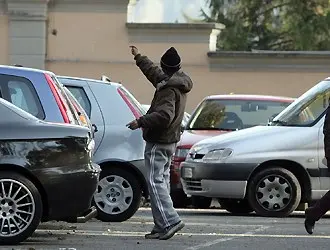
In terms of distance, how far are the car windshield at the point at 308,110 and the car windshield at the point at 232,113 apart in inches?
93.4

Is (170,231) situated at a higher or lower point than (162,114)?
lower

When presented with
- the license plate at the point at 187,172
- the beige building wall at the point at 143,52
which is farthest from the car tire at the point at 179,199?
the beige building wall at the point at 143,52

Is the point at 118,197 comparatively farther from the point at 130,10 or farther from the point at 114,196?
the point at 130,10

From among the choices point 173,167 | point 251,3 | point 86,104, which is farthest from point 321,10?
point 86,104

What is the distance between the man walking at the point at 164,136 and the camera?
1119 centimetres

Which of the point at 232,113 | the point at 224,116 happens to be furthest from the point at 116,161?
the point at 232,113

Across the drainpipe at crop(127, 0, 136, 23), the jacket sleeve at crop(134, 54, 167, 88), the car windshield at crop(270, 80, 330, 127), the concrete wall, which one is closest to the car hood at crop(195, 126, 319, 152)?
the car windshield at crop(270, 80, 330, 127)

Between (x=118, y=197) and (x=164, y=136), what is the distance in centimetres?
242

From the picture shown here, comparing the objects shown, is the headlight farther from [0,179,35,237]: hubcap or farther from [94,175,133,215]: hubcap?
[0,179,35,237]: hubcap

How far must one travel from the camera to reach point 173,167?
16.8 m

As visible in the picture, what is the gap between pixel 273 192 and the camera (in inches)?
581

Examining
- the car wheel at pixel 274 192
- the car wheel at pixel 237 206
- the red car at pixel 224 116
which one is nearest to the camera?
the car wheel at pixel 274 192

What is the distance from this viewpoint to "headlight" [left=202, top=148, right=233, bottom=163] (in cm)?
1477

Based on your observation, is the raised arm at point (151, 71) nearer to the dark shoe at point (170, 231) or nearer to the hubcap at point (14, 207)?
the dark shoe at point (170, 231)
